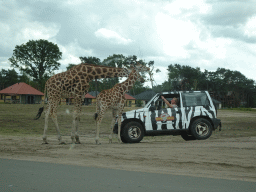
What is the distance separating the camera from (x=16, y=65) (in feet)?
212

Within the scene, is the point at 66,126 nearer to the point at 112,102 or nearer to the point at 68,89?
the point at 68,89

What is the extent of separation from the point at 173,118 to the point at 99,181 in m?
7.25

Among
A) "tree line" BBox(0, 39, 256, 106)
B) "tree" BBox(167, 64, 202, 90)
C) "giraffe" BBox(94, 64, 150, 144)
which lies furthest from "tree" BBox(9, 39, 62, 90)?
"giraffe" BBox(94, 64, 150, 144)

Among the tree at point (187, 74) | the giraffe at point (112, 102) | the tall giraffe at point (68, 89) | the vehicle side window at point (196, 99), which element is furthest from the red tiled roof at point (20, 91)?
the vehicle side window at point (196, 99)

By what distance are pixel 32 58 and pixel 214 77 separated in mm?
59525

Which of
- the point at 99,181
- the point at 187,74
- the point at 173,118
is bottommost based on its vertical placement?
the point at 99,181

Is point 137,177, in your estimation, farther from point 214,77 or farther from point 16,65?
point 214,77

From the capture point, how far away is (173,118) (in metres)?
12.4

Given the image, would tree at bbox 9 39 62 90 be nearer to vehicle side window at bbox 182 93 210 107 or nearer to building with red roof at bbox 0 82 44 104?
building with red roof at bbox 0 82 44 104

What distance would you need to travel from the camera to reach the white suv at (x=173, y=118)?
12.1 metres

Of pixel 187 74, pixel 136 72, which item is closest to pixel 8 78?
pixel 187 74

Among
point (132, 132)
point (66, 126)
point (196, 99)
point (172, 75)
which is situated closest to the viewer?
point (132, 132)

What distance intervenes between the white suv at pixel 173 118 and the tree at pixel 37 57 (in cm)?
5518

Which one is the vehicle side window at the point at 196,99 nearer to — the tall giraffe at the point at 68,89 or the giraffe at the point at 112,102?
the giraffe at the point at 112,102
